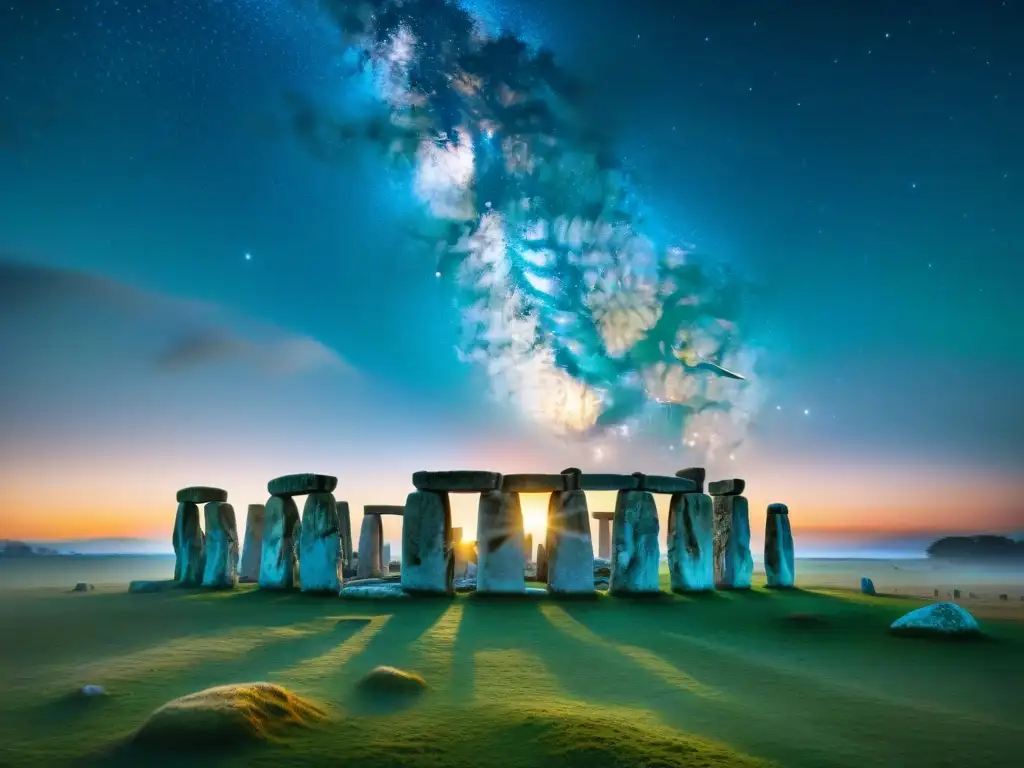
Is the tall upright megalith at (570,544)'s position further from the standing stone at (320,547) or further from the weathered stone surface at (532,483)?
the standing stone at (320,547)

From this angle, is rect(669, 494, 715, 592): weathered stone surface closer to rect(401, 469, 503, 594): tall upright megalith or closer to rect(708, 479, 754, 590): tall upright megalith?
rect(708, 479, 754, 590): tall upright megalith

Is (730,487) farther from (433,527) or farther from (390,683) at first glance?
(390,683)

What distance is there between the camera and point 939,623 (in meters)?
10.2

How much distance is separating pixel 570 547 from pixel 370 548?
31.3 ft

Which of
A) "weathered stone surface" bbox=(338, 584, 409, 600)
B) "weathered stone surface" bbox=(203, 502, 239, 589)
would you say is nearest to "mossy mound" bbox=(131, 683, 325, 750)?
"weathered stone surface" bbox=(338, 584, 409, 600)

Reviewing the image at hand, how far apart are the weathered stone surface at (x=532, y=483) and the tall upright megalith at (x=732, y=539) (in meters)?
5.23

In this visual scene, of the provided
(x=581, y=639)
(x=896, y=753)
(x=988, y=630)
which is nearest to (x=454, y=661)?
(x=581, y=639)

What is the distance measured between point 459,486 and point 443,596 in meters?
2.21

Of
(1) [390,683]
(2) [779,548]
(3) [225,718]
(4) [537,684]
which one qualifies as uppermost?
(2) [779,548]

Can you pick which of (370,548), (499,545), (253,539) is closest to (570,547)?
(499,545)

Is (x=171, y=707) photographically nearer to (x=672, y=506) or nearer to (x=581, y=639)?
(x=581, y=639)

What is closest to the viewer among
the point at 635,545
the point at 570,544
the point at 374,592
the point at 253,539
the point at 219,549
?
the point at 374,592

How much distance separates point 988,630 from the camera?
10.8m

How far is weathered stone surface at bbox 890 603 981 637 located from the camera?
10.1m
